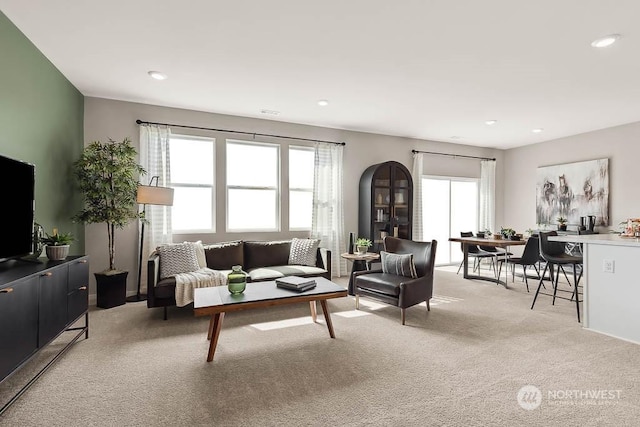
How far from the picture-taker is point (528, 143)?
23.7ft

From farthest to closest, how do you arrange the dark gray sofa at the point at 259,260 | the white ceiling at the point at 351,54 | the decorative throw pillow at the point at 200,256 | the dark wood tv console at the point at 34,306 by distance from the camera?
the decorative throw pillow at the point at 200,256 < the dark gray sofa at the point at 259,260 < the white ceiling at the point at 351,54 < the dark wood tv console at the point at 34,306

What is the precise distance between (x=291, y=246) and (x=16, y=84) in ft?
11.2

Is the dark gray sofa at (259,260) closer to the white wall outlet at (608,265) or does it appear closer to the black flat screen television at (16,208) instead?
the black flat screen television at (16,208)

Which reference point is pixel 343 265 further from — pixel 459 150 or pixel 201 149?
pixel 459 150

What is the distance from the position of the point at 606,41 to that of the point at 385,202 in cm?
365

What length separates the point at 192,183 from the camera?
507 cm

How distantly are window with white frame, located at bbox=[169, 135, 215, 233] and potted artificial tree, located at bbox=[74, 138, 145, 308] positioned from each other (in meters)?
0.76

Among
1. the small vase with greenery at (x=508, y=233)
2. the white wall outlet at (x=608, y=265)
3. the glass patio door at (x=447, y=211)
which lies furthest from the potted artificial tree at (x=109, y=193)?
the small vase with greenery at (x=508, y=233)

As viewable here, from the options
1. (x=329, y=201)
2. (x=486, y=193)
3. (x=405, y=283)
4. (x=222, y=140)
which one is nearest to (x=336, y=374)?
(x=405, y=283)

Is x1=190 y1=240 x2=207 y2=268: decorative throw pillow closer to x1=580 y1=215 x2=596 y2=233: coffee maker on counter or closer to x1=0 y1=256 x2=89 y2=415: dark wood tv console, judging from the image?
x1=0 y1=256 x2=89 y2=415: dark wood tv console

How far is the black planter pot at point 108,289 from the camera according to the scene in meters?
4.08

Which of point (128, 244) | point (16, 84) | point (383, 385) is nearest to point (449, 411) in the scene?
point (383, 385)

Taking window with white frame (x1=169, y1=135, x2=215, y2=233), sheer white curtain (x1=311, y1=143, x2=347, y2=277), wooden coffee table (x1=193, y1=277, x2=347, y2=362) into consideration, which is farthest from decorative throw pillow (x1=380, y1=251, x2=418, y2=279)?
window with white frame (x1=169, y1=135, x2=215, y2=233)

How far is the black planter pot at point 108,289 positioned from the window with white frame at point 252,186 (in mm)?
1653
